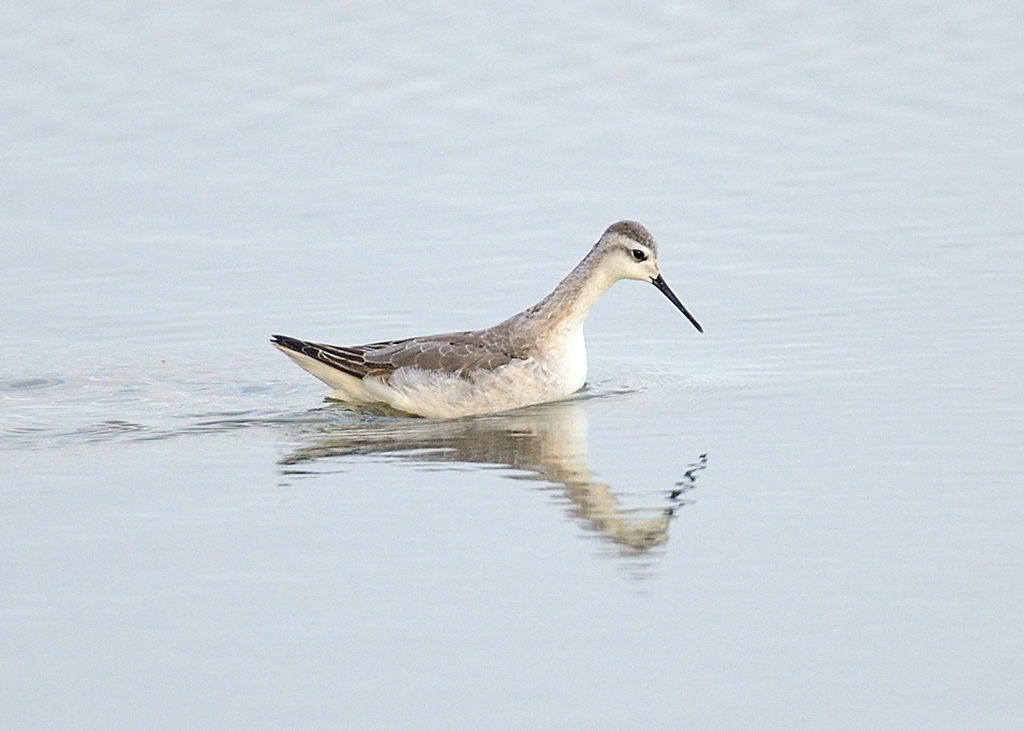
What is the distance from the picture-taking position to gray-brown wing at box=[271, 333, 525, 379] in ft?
42.5

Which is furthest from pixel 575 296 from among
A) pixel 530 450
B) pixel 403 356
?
pixel 530 450

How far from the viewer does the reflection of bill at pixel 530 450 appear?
32.7 feet

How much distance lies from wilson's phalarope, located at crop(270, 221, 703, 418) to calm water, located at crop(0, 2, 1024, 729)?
0.87 feet

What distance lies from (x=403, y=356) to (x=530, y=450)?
148 cm

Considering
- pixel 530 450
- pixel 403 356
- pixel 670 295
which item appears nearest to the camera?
pixel 530 450

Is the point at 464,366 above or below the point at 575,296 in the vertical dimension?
below

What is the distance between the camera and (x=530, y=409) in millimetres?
13039

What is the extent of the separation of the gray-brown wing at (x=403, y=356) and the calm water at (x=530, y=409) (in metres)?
0.40

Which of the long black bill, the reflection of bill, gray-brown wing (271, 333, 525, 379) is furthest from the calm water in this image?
gray-brown wing (271, 333, 525, 379)

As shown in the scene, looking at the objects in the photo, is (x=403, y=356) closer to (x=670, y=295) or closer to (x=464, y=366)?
(x=464, y=366)

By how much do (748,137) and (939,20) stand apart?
4878 mm

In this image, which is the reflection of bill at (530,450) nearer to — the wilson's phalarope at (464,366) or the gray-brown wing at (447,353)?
the wilson's phalarope at (464,366)

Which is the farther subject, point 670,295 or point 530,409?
point 670,295

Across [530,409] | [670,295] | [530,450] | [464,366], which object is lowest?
[530,450]
